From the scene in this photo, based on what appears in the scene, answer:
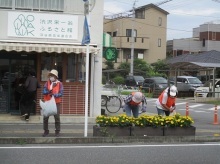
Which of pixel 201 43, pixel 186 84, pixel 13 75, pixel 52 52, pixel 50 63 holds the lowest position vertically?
pixel 186 84

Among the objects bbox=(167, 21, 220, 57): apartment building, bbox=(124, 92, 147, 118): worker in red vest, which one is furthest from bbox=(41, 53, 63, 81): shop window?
bbox=(167, 21, 220, 57): apartment building

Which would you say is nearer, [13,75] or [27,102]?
[27,102]

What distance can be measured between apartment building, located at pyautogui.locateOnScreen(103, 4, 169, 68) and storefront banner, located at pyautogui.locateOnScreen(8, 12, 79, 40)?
44399mm

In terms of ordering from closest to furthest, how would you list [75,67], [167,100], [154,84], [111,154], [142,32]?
[111,154], [167,100], [75,67], [154,84], [142,32]

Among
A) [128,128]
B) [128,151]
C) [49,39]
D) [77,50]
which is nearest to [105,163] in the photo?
[128,151]

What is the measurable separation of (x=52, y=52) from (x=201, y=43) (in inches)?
2264

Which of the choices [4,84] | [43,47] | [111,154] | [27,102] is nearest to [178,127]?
[111,154]

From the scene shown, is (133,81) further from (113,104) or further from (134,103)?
(134,103)

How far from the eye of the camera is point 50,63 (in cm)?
1517

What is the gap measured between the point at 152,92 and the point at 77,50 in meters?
23.1

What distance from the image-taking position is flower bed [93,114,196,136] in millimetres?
10727

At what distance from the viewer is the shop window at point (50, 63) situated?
596 inches

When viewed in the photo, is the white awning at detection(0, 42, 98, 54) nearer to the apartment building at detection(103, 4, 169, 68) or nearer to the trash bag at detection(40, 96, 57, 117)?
the trash bag at detection(40, 96, 57, 117)

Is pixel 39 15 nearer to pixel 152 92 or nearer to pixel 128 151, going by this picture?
pixel 128 151
